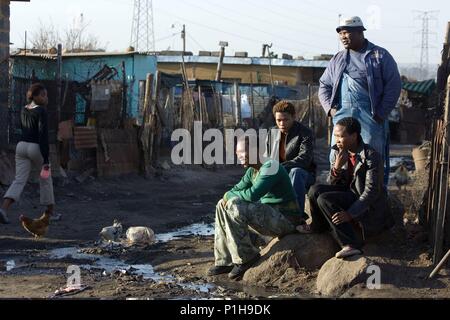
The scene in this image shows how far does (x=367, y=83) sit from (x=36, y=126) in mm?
4351

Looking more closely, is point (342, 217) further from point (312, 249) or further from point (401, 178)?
point (401, 178)

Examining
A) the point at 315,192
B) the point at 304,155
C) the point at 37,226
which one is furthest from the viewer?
the point at 37,226

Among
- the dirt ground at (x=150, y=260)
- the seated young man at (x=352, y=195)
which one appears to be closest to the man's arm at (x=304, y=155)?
the seated young man at (x=352, y=195)

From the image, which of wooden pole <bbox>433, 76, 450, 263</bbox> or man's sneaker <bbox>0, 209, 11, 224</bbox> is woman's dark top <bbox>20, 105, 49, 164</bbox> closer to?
man's sneaker <bbox>0, 209, 11, 224</bbox>

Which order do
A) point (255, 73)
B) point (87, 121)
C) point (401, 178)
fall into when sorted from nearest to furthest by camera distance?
point (401, 178)
point (87, 121)
point (255, 73)

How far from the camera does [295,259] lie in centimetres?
713

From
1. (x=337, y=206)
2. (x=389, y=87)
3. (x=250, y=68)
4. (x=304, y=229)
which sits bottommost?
(x=304, y=229)

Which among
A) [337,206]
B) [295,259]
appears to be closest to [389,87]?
[337,206]

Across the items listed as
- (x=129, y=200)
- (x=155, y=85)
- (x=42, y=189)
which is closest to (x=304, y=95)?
(x=155, y=85)

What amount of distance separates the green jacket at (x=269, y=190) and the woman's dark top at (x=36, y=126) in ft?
11.0

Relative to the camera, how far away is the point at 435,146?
7.23m

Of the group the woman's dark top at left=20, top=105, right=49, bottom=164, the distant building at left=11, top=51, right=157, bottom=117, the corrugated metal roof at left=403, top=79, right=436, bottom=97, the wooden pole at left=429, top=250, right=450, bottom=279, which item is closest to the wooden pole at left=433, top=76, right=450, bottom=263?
the wooden pole at left=429, top=250, right=450, bottom=279

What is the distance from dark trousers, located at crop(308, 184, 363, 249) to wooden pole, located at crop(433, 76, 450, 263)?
2.14ft

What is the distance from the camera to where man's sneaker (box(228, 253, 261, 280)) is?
7234mm
